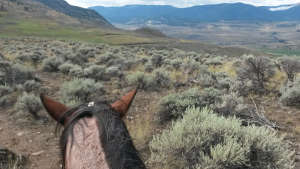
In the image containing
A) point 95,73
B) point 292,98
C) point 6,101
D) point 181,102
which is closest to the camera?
point 181,102

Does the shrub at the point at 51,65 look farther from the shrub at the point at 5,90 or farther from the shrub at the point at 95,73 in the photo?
the shrub at the point at 5,90

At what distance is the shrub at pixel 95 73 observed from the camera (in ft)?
32.1

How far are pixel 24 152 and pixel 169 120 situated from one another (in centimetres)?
347

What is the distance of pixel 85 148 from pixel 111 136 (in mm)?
212

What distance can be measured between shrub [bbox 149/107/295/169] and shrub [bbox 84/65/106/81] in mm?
7557

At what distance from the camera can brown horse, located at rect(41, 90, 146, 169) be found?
4.76ft

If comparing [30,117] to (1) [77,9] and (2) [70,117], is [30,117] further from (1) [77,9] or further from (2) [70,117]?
(1) [77,9]

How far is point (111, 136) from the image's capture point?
4.99ft

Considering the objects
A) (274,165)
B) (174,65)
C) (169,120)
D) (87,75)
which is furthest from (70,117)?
(174,65)

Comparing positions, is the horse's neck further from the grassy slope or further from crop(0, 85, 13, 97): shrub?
the grassy slope

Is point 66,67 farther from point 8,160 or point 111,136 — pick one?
point 111,136

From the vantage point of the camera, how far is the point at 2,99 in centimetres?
636

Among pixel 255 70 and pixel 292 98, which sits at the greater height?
pixel 255 70

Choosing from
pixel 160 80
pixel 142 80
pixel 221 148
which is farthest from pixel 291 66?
pixel 221 148
